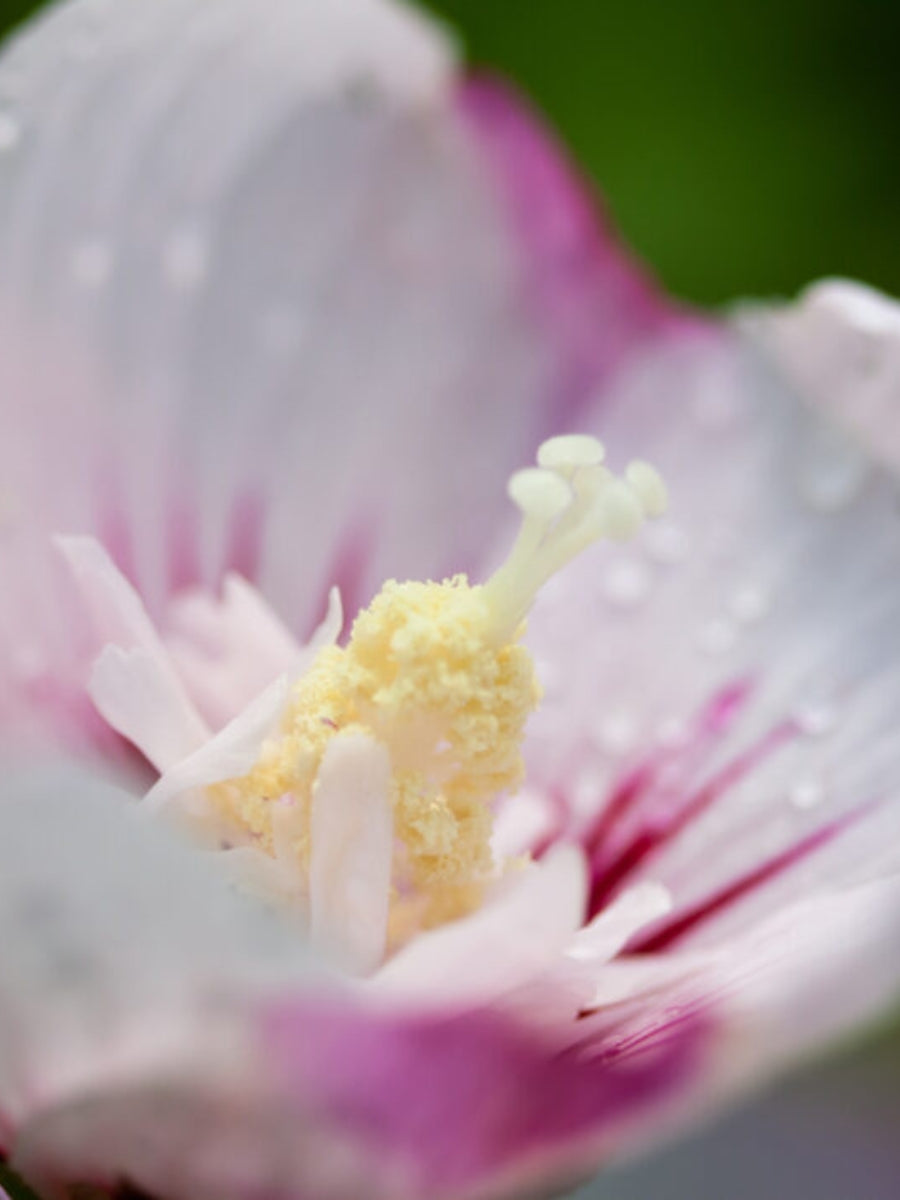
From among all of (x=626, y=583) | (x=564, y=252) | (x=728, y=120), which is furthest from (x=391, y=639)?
(x=728, y=120)

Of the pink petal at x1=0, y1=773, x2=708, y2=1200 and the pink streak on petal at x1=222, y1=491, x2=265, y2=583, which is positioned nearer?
the pink petal at x1=0, y1=773, x2=708, y2=1200

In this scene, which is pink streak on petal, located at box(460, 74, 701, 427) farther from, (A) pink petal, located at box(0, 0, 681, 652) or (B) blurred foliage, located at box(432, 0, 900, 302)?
(B) blurred foliage, located at box(432, 0, 900, 302)

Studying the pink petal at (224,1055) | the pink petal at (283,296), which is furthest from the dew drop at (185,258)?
the pink petal at (224,1055)

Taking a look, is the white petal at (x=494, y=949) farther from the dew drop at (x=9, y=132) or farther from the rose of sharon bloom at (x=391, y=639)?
the dew drop at (x=9, y=132)

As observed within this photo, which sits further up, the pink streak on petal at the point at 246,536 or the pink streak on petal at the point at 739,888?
the pink streak on petal at the point at 246,536

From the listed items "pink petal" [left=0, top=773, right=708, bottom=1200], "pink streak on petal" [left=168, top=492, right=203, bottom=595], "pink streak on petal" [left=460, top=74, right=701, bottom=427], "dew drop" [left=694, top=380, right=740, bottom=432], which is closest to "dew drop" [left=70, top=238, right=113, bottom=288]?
"pink streak on petal" [left=168, top=492, right=203, bottom=595]

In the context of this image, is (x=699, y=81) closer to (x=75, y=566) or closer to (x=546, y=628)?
(x=546, y=628)


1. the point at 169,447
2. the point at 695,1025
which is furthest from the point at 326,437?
the point at 695,1025
